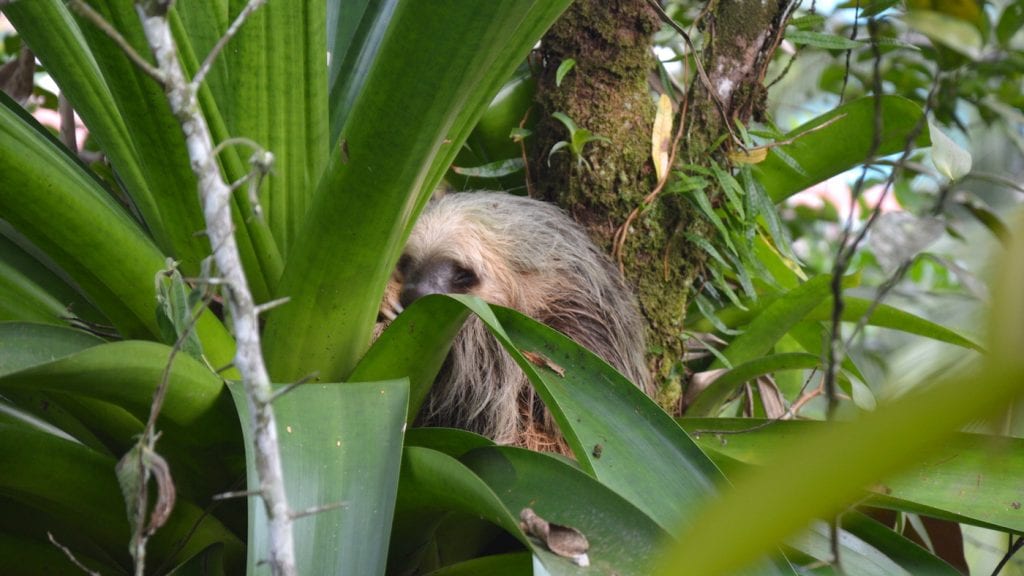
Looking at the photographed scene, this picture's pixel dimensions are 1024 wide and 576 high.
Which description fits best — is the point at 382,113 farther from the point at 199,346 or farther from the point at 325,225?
the point at 199,346

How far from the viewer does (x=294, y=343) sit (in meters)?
0.94

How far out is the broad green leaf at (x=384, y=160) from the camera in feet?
2.49

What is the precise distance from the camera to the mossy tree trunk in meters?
1.41

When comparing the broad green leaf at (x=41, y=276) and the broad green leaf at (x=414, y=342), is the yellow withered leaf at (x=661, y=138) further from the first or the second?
the broad green leaf at (x=41, y=276)

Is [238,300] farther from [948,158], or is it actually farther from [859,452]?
[948,158]

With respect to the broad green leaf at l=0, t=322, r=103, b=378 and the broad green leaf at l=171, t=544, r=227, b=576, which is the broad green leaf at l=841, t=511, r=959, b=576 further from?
the broad green leaf at l=0, t=322, r=103, b=378

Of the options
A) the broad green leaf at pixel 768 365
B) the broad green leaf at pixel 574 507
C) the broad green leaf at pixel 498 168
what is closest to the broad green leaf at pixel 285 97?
the broad green leaf at pixel 574 507

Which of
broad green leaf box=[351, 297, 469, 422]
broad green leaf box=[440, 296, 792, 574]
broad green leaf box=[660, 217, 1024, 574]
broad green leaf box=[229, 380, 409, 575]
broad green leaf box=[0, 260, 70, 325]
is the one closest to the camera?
broad green leaf box=[660, 217, 1024, 574]

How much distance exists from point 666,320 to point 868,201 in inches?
100

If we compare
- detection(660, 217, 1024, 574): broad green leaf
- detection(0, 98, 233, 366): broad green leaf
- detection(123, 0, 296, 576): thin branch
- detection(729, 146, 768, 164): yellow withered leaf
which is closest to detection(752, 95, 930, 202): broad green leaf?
detection(729, 146, 768, 164): yellow withered leaf

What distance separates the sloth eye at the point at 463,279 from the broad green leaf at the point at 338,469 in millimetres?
882

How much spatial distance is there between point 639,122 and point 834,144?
29 cm

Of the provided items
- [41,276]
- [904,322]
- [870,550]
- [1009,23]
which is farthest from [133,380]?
[1009,23]

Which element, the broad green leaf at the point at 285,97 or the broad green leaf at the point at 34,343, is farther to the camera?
the broad green leaf at the point at 285,97
